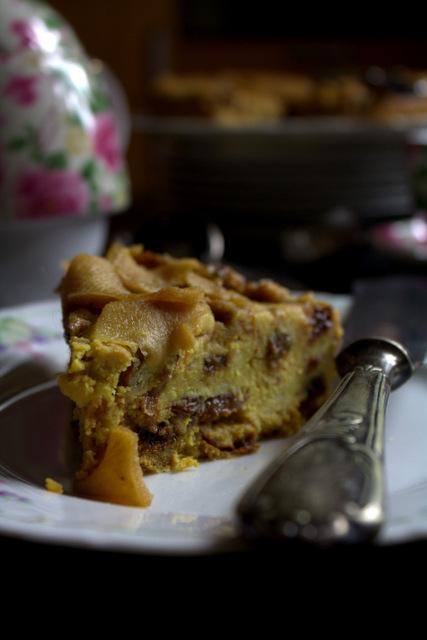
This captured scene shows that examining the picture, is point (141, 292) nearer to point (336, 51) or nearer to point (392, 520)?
point (392, 520)

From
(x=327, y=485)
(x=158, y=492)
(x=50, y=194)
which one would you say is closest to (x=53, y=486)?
(x=158, y=492)

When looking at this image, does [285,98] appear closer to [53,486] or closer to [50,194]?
[50,194]

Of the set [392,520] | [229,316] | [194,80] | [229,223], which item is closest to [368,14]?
[194,80]

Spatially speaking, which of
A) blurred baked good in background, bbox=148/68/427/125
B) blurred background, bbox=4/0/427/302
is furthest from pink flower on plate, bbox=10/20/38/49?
blurred baked good in background, bbox=148/68/427/125

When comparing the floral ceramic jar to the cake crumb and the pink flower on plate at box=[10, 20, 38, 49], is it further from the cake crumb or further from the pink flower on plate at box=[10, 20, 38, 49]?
the cake crumb

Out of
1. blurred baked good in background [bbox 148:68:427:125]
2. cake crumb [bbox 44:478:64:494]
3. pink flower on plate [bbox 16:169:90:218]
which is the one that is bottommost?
cake crumb [bbox 44:478:64:494]

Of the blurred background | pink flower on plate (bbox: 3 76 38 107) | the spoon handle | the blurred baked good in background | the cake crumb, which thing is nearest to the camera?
the spoon handle
